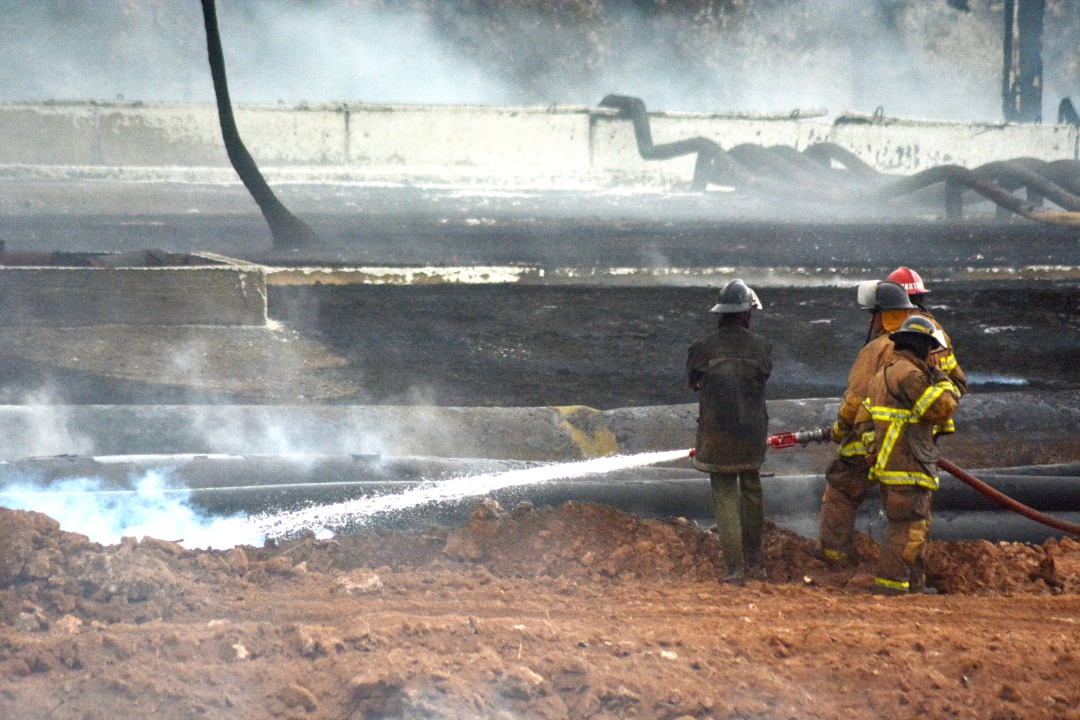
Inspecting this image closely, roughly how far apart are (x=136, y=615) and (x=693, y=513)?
270cm

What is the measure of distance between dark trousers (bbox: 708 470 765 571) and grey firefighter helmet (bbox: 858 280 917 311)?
1.03 metres

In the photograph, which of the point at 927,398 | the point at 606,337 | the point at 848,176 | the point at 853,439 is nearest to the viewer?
the point at 927,398

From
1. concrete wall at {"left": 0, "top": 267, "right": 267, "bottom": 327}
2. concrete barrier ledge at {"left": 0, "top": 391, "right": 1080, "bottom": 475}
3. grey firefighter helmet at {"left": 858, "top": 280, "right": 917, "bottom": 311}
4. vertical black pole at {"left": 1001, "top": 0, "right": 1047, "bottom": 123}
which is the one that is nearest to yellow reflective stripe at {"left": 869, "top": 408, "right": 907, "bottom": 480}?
grey firefighter helmet at {"left": 858, "top": 280, "right": 917, "bottom": 311}

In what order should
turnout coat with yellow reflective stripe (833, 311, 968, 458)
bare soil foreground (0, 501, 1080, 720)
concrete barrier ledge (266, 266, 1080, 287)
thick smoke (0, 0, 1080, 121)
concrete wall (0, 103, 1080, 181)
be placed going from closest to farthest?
bare soil foreground (0, 501, 1080, 720) < turnout coat with yellow reflective stripe (833, 311, 968, 458) < concrete barrier ledge (266, 266, 1080, 287) < concrete wall (0, 103, 1080, 181) < thick smoke (0, 0, 1080, 121)

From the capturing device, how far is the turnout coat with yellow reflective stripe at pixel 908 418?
4605mm

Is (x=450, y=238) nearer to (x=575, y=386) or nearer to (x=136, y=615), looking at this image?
(x=575, y=386)

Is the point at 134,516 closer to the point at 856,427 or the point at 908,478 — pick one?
the point at 856,427

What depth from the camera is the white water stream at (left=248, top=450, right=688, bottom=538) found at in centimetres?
511

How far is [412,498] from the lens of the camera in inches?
208

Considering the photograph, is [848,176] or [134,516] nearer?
[134,516]

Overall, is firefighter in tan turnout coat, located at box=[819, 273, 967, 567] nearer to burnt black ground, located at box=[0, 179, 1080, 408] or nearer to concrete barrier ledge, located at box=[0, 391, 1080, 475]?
concrete barrier ledge, located at box=[0, 391, 1080, 475]

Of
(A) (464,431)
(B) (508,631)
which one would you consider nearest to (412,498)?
(A) (464,431)

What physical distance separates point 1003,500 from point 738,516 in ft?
4.33

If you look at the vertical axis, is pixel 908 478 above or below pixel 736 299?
below
